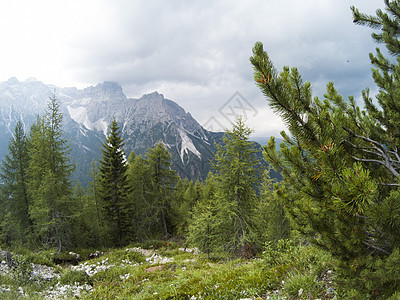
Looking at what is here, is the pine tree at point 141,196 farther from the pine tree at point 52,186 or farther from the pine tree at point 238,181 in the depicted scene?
the pine tree at point 238,181

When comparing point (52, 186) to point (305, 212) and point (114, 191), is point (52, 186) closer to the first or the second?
point (114, 191)

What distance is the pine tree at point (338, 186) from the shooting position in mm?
2051

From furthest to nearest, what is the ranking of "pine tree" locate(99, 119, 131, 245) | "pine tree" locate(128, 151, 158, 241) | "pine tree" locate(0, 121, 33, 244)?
"pine tree" locate(128, 151, 158, 241), "pine tree" locate(99, 119, 131, 245), "pine tree" locate(0, 121, 33, 244)

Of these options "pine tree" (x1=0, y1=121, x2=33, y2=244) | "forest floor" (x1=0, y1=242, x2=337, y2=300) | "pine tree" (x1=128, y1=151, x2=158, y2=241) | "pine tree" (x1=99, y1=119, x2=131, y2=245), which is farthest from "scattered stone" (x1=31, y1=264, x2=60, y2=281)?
"pine tree" (x1=0, y1=121, x2=33, y2=244)

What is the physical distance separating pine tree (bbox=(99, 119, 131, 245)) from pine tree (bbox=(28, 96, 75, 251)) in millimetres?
4432

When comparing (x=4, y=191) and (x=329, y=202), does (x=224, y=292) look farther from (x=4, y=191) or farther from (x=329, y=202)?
(x=4, y=191)

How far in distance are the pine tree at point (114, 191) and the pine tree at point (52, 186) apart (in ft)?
14.5

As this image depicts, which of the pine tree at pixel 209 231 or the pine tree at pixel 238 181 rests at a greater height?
the pine tree at pixel 238 181

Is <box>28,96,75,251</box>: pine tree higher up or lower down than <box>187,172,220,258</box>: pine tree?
higher up

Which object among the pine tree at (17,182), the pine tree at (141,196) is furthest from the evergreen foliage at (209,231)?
the pine tree at (17,182)

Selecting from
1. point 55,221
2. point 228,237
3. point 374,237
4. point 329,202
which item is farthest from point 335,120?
point 55,221

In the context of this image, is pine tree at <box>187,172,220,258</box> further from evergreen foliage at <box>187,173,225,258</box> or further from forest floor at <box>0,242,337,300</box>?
forest floor at <box>0,242,337,300</box>

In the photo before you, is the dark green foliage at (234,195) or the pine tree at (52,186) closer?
the dark green foliage at (234,195)

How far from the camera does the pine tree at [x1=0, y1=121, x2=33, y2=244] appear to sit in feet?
76.9
